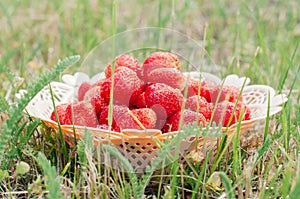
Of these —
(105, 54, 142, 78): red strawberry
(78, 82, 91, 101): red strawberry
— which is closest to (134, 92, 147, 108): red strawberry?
(105, 54, 142, 78): red strawberry

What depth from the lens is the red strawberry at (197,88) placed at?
4.66 feet

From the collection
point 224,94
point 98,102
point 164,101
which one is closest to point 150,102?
point 164,101

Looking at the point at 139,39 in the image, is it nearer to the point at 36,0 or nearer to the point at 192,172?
the point at 36,0

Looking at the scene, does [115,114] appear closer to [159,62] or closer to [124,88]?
[124,88]

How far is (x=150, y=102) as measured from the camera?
134 centimetres

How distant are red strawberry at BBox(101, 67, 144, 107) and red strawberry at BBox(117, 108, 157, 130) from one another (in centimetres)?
8

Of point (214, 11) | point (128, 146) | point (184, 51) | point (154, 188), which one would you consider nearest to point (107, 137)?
point (128, 146)

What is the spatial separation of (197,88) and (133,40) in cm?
113

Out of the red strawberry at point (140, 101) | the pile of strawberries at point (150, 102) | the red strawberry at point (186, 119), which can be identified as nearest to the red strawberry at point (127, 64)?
the pile of strawberries at point (150, 102)

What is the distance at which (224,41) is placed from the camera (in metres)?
2.58

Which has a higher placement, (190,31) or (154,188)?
(190,31)

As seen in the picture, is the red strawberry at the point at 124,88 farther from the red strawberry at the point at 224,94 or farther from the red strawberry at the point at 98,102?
the red strawberry at the point at 224,94

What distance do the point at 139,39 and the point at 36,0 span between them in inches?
23.0

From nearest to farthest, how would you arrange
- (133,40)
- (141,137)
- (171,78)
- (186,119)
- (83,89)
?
(141,137) < (186,119) < (171,78) < (83,89) < (133,40)
